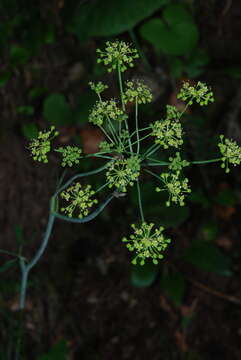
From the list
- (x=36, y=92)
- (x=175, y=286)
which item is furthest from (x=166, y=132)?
(x=36, y=92)

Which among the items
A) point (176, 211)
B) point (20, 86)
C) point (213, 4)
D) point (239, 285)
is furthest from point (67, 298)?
point (213, 4)

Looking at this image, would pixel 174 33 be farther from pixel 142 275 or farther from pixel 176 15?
pixel 142 275

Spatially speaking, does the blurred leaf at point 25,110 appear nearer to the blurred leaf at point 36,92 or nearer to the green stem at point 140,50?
the blurred leaf at point 36,92

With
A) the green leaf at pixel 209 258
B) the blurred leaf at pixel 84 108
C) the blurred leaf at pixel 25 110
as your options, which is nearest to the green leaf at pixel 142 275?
the green leaf at pixel 209 258

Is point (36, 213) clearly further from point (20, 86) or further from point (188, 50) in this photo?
point (188, 50)

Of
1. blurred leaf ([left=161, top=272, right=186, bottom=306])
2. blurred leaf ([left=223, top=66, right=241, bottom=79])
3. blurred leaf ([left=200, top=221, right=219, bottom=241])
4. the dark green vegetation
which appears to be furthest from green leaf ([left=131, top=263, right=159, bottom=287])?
blurred leaf ([left=223, top=66, right=241, bottom=79])
